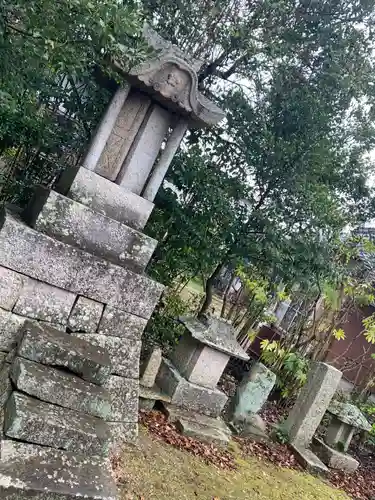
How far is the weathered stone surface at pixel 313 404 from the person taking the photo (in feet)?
21.0

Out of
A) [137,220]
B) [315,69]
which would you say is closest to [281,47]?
[315,69]

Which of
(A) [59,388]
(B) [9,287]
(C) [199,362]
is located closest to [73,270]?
(B) [9,287]

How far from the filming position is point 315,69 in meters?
6.11

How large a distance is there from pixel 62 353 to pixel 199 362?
2456 mm

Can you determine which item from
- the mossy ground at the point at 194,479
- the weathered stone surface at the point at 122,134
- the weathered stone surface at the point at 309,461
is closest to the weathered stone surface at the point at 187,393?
the mossy ground at the point at 194,479

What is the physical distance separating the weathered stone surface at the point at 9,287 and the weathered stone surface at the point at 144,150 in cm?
146

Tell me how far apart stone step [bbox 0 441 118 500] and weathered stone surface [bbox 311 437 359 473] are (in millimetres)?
4663

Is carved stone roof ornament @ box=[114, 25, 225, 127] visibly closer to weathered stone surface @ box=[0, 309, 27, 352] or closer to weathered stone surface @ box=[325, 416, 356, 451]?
weathered stone surface @ box=[0, 309, 27, 352]

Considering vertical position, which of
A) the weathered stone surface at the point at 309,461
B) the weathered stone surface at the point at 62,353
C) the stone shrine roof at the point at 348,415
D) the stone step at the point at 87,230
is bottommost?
the weathered stone surface at the point at 309,461

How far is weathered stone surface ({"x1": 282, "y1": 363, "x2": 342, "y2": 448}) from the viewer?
252 inches

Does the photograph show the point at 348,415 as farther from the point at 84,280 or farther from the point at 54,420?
the point at 54,420

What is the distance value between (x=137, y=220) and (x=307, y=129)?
2875 millimetres

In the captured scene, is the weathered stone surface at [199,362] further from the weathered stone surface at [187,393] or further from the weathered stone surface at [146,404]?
the weathered stone surface at [146,404]

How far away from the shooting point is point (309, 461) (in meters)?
6.00
